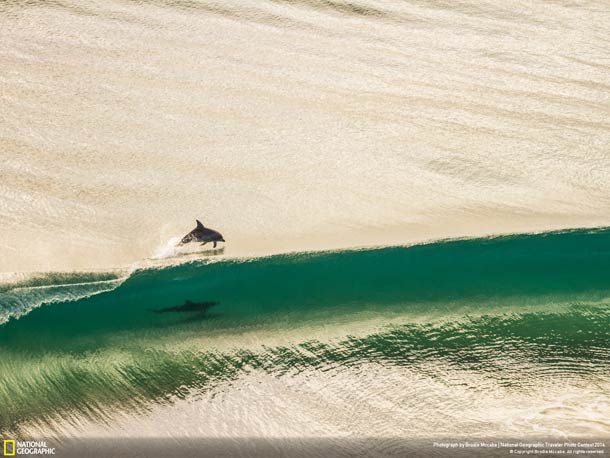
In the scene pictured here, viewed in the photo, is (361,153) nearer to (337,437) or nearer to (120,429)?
(337,437)

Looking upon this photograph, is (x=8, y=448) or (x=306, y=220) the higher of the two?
(x=306, y=220)

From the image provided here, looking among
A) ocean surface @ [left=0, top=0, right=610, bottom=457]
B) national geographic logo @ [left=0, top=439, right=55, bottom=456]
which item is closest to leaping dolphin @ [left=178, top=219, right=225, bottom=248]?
ocean surface @ [left=0, top=0, right=610, bottom=457]

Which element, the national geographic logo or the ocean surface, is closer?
the national geographic logo

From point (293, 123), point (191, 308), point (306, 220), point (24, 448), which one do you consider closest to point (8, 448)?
point (24, 448)

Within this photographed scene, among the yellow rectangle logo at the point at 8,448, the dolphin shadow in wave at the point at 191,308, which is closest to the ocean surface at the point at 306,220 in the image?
the dolphin shadow in wave at the point at 191,308

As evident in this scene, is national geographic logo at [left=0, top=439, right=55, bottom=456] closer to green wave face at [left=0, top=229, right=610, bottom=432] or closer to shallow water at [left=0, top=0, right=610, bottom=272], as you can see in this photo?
green wave face at [left=0, top=229, right=610, bottom=432]

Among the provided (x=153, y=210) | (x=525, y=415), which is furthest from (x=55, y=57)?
(x=525, y=415)

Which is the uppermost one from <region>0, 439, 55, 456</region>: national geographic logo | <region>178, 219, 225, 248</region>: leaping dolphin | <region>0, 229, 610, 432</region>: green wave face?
<region>178, 219, 225, 248</region>: leaping dolphin

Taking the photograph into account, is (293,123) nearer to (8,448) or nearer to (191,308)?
(191,308)
